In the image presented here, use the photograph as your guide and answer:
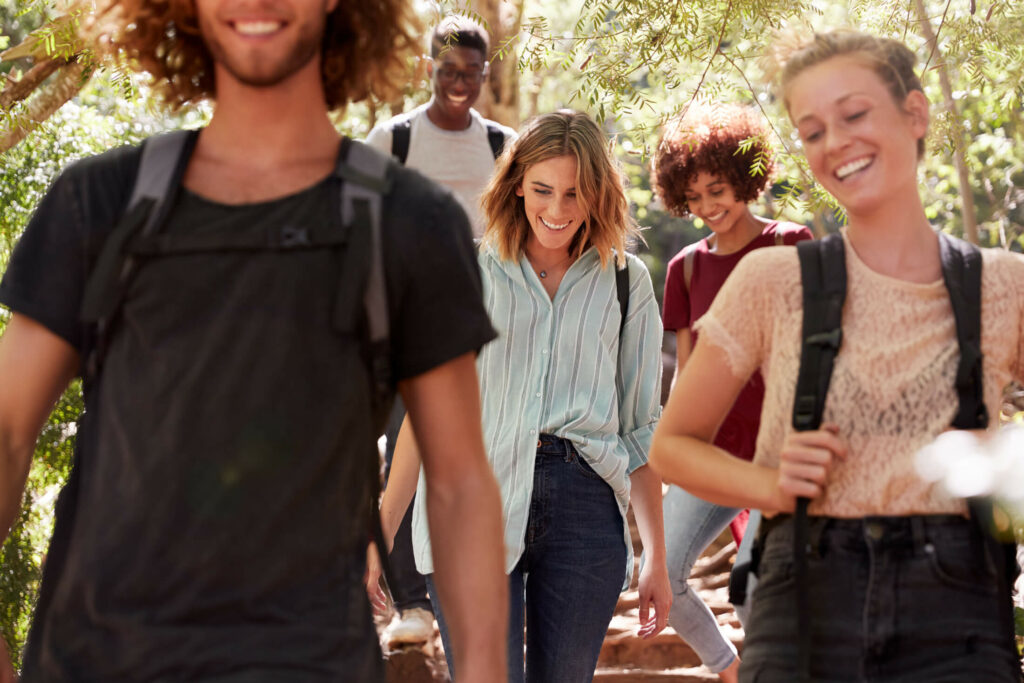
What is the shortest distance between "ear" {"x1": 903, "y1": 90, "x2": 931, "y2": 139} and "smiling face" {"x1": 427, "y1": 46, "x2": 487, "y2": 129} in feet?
13.1

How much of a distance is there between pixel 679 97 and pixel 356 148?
28.7ft

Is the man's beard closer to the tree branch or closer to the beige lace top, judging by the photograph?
the beige lace top

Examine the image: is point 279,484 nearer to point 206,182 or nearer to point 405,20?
point 206,182

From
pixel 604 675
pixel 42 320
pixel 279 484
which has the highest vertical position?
pixel 42 320

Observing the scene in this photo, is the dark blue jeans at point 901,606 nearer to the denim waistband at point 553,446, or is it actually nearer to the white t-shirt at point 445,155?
the denim waistband at point 553,446

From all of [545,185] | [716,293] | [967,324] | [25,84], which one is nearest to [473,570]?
[967,324]

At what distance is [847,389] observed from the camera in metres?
2.31

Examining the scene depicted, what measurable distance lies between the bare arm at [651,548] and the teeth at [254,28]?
89.5 inches

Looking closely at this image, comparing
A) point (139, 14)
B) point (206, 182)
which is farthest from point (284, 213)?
point (139, 14)

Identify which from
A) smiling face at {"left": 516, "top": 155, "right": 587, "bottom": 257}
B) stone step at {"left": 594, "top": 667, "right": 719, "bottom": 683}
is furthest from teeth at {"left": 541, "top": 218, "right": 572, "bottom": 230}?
stone step at {"left": 594, "top": 667, "right": 719, "bottom": 683}

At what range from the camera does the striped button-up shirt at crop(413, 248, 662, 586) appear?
12.1 ft

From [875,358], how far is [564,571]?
1542 mm

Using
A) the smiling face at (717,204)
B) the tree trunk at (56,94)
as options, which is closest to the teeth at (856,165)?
the smiling face at (717,204)

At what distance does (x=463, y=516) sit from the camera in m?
2.10
